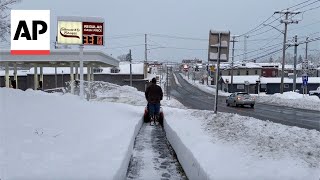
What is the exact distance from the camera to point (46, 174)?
5.64 meters

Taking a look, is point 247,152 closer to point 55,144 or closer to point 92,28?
point 55,144

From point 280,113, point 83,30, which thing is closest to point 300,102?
point 280,113

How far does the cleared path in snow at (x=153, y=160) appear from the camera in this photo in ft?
25.1

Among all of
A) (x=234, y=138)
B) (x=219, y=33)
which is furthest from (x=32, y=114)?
(x=219, y=33)

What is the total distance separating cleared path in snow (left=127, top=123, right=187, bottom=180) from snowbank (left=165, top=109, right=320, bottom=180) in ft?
0.74

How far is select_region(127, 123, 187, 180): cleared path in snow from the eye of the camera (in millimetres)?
7641

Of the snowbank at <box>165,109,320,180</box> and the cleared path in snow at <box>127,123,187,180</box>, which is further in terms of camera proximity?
the cleared path in snow at <box>127,123,187,180</box>

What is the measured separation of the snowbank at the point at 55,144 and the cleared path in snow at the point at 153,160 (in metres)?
0.36

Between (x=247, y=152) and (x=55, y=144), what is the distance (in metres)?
3.40

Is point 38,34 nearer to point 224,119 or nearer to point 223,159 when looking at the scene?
point 224,119

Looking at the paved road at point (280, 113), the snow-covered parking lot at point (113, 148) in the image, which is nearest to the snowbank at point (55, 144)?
the snow-covered parking lot at point (113, 148)

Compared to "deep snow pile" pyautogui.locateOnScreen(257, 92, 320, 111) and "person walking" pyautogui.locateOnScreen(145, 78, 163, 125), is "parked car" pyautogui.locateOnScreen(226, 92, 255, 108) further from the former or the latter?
"person walking" pyautogui.locateOnScreen(145, 78, 163, 125)

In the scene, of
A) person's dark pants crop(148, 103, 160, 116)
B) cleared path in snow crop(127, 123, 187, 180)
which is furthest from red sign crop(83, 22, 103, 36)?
cleared path in snow crop(127, 123, 187, 180)

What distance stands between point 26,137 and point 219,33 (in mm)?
8953
